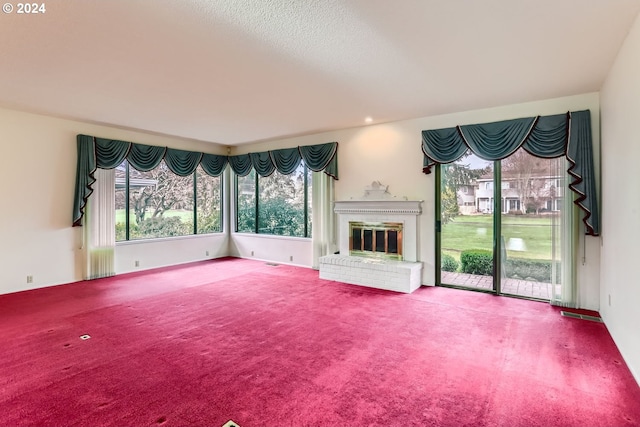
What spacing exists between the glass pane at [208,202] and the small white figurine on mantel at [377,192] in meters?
3.93

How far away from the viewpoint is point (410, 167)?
5559 millimetres

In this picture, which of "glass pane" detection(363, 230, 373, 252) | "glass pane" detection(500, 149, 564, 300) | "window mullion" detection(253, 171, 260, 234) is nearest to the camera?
"glass pane" detection(500, 149, 564, 300)

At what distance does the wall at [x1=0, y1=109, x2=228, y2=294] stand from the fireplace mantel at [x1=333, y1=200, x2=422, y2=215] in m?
4.45

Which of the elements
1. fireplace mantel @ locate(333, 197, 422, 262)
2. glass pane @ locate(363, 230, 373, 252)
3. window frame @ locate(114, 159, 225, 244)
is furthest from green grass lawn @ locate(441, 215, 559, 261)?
window frame @ locate(114, 159, 225, 244)

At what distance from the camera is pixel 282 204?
7477mm

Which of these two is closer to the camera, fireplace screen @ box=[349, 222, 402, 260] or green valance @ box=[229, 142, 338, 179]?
fireplace screen @ box=[349, 222, 402, 260]

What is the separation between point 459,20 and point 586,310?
395 centimetres

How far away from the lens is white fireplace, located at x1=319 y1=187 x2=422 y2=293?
5.26m

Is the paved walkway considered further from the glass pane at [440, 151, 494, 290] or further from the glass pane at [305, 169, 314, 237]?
the glass pane at [305, 169, 314, 237]

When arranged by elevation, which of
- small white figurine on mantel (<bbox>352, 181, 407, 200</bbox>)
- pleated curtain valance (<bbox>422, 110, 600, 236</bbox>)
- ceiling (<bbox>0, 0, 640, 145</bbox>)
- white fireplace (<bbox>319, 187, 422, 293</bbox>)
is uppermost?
ceiling (<bbox>0, 0, 640, 145</bbox>)

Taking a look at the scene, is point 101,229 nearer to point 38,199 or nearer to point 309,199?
point 38,199

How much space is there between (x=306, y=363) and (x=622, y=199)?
10.6ft

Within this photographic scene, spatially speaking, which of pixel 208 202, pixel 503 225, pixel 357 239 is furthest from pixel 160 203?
pixel 503 225

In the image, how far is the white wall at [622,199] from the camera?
102 inches
